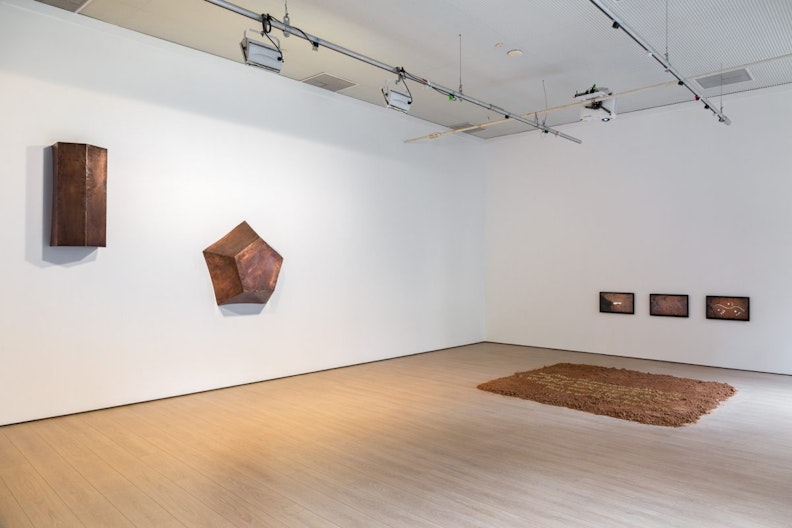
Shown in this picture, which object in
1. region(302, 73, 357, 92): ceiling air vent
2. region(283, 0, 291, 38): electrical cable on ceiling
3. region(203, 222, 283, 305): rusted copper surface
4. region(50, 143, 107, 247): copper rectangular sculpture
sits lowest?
region(203, 222, 283, 305): rusted copper surface

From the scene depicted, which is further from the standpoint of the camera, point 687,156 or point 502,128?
point 502,128

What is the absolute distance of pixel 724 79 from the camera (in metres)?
7.05

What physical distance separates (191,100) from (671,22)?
203 inches

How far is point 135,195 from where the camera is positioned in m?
5.61

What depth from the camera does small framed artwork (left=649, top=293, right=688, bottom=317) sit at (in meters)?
8.02

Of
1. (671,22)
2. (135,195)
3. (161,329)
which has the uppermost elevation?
(671,22)

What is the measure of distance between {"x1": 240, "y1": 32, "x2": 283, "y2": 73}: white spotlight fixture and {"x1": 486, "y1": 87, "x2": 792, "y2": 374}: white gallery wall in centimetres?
603

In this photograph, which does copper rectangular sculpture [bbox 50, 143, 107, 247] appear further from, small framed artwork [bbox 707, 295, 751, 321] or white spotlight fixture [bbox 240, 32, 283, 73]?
small framed artwork [bbox 707, 295, 751, 321]

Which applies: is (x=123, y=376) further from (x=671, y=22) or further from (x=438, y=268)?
(x=671, y=22)

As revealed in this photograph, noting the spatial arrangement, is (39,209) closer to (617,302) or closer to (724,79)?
(617,302)

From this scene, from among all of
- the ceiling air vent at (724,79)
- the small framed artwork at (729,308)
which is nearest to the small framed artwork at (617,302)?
the small framed artwork at (729,308)

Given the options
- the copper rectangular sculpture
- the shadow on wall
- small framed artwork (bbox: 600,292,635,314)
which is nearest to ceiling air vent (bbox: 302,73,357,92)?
the copper rectangular sculpture

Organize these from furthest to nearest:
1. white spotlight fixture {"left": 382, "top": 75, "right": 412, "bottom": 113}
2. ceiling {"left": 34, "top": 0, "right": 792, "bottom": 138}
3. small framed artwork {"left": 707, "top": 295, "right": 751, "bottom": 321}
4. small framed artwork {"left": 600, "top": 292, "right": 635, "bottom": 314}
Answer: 1. small framed artwork {"left": 600, "top": 292, "right": 635, "bottom": 314}
2. small framed artwork {"left": 707, "top": 295, "right": 751, "bottom": 321}
3. white spotlight fixture {"left": 382, "top": 75, "right": 412, "bottom": 113}
4. ceiling {"left": 34, "top": 0, "right": 792, "bottom": 138}

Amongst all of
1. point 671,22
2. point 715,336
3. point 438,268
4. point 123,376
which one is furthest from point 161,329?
point 715,336
